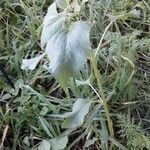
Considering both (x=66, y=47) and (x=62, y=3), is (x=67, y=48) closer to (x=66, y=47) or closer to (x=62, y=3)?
(x=66, y=47)

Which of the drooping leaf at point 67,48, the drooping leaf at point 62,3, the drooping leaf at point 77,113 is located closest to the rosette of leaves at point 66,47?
the drooping leaf at point 67,48

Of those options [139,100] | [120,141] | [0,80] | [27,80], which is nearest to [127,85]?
[139,100]

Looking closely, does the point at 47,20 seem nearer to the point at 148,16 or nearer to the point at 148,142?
the point at 148,142

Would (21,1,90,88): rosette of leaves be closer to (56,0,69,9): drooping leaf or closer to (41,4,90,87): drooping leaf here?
(41,4,90,87): drooping leaf

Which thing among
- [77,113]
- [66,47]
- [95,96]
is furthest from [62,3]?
[95,96]

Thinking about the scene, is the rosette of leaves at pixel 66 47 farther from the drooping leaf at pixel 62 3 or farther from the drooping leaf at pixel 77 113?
the drooping leaf at pixel 77 113

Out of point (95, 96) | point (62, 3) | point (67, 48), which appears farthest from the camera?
point (95, 96)
